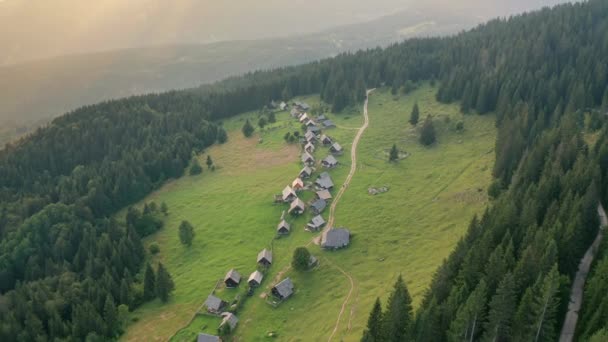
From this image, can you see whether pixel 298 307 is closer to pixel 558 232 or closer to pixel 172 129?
pixel 558 232

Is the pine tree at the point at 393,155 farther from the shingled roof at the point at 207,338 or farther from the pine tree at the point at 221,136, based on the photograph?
the shingled roof at the point at 207,338

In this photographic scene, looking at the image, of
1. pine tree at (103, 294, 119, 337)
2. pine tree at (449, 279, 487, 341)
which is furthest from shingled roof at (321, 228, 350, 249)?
pine tree at (103, 294, 119, 337)

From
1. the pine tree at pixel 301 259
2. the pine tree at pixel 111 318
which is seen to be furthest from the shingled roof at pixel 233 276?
the pine tree at pixel 111 318

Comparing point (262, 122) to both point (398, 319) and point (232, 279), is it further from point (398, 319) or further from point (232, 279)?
point (398, 319)

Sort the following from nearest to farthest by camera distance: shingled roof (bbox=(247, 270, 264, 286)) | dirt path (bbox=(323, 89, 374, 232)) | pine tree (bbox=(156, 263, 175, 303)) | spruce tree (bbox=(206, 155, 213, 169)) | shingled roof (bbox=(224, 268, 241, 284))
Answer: shingled roof (bbox=(247, 270, 264, 286)) → shingled roof (bbox=(224, 268, 241, 284)) → pine tree (bbox=(156, 263, 175, 303)) → dirt path (bbox=(323, 89, 374, 232)) → spruce tree (bbox=(206, 155, 213, 169))

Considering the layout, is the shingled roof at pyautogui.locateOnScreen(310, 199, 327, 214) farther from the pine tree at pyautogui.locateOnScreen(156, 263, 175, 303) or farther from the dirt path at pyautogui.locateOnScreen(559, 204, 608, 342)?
the dirt path at pyautogui.locateOnScreen(559, 204, 608, 342)

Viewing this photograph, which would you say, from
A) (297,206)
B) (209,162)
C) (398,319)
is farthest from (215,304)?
(209,162)
